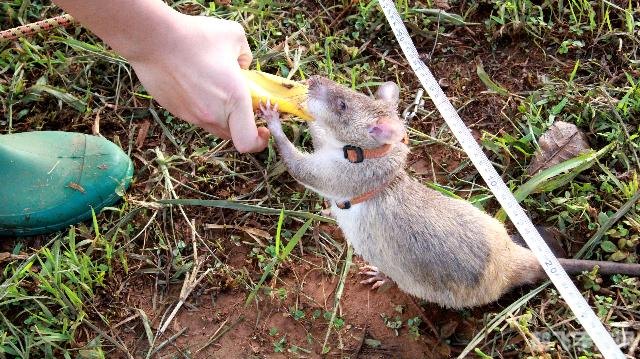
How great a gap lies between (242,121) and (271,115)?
13.2 inches

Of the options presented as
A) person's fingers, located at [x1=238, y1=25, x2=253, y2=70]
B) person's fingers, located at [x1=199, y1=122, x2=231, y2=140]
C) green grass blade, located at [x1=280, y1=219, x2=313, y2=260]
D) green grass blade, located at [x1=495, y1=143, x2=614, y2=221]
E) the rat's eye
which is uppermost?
person's fingers, located at [x1=238, y1=25, x2=253, y2=70]

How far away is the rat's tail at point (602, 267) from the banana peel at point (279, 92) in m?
1.63

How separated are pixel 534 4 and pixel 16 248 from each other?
3.89 metres

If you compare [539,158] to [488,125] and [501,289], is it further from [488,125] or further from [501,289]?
[501,289]

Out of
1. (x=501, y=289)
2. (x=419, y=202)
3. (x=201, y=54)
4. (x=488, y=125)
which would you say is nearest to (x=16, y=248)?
(x=201, y=54)

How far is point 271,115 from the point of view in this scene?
3.78 metres

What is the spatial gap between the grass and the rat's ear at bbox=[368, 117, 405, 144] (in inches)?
26.0

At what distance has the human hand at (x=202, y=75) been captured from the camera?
10.9 ft

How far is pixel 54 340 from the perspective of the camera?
356 centimetres

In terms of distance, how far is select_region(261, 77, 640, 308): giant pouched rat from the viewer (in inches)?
137

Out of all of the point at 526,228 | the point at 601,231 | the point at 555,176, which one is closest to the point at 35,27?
the point at 526,228

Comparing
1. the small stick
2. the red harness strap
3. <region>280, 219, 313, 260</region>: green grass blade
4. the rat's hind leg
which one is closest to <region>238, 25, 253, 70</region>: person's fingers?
the red harness strap

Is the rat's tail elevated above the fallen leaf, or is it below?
above

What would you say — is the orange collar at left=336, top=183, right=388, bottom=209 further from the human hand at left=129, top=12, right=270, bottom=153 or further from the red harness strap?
the human hand at left=129, top=12, right=270, bottom=153
